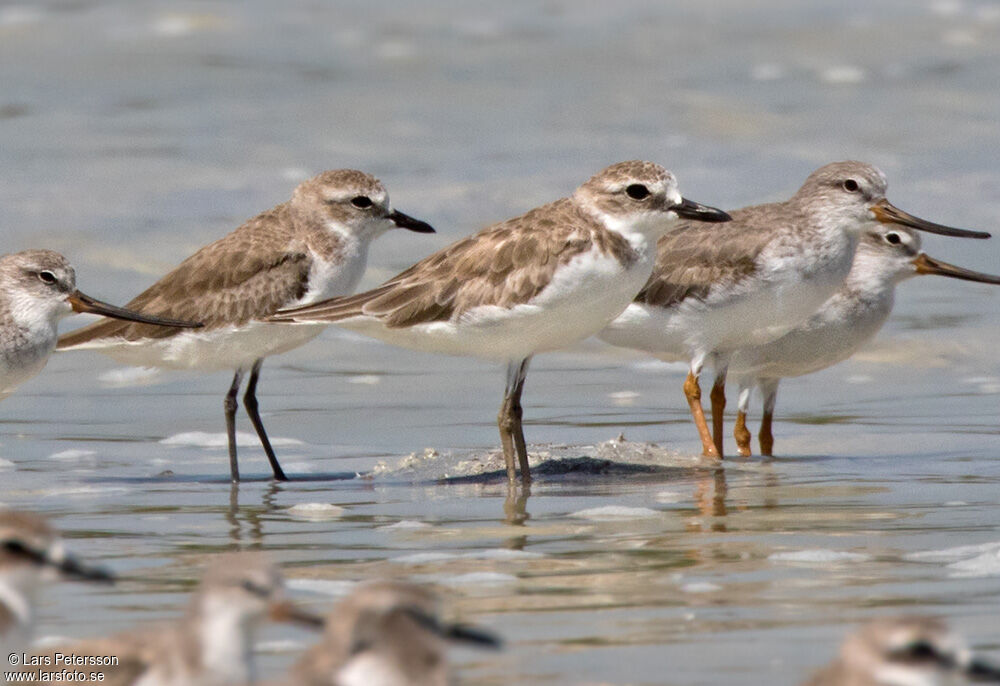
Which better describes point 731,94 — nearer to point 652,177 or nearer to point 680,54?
point 680,54

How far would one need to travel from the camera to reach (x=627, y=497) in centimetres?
857

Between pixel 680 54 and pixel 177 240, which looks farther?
pixel 680 54

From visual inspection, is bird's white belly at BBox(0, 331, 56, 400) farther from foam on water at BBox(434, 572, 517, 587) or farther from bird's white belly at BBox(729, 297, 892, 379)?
bird's white belly at BBox(729, 297, 892, 379)

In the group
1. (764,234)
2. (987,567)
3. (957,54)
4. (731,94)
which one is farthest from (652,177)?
(957,54)

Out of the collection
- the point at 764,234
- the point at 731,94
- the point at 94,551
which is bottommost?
the point at 94,551

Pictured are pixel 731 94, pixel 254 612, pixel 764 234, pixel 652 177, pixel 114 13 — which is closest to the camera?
pixel 254 612

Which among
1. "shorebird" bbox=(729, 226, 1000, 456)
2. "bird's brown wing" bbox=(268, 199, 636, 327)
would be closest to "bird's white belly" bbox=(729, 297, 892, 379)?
"shorebird" bbox=(729, 226, 1000, 456)

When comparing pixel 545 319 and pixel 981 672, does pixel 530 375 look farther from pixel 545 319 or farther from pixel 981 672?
pixel 981 672

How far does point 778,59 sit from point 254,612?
19.1 metres

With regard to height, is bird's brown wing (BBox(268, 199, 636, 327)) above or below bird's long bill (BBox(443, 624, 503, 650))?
above

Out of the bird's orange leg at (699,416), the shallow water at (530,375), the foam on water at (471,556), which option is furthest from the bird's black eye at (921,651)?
the bird's orange leg at (699,416)

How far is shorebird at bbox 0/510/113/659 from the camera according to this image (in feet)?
14.9

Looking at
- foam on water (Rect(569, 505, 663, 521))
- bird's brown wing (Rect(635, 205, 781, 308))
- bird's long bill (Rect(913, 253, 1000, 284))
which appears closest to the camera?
foam on water (Rect(569, 505, 663, 521))

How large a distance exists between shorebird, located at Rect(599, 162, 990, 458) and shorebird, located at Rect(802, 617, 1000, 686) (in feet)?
20.1
